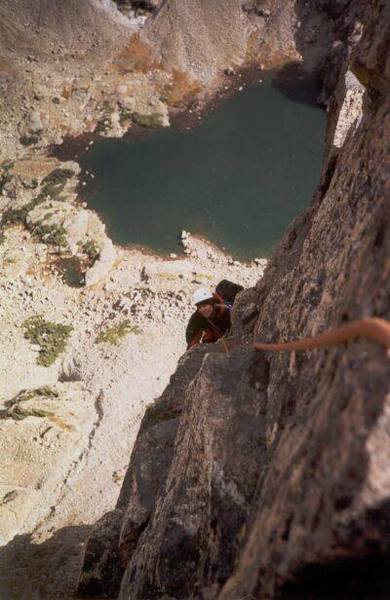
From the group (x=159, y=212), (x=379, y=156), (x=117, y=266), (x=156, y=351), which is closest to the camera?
(x=379, y=156)

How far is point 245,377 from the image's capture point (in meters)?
7.20

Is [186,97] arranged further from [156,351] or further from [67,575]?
[67,575]

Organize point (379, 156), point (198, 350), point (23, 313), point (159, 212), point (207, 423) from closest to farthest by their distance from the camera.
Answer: point (379, 156) < point (207, 423) < point (198, 350) < point (23, 313) < point (159, 212)

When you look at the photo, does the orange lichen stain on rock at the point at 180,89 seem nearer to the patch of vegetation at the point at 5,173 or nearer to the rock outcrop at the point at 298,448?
the patch of vegetation at the point at 5,173

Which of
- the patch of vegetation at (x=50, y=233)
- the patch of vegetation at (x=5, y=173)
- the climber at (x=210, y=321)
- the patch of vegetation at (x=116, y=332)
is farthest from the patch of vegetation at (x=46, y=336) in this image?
the patch of vegetation at (x=5, y=173)

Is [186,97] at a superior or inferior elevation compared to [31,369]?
superior

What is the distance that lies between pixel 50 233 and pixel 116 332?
977 cm

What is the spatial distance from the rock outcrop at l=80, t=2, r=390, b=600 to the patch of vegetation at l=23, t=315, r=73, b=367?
13.4m

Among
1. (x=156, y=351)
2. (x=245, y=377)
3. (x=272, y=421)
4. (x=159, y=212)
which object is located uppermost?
(x=159, y=212)

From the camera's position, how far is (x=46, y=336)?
23047mm

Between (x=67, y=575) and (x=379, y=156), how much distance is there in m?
13.9

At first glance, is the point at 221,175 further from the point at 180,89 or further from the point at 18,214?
the point at 18,214

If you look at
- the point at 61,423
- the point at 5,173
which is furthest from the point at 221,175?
the point at 61,423

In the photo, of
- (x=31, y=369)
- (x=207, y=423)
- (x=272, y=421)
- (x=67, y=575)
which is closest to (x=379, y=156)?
(x=272, y=421)
